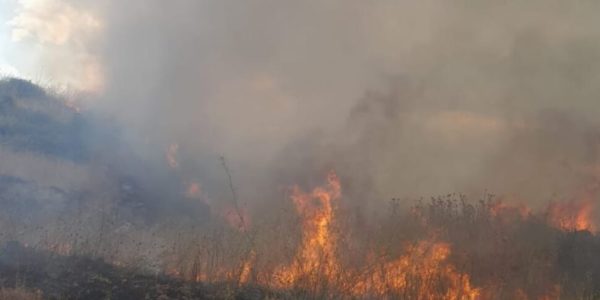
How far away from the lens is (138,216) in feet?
69.6

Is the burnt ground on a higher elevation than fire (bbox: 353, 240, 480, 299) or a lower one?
lower

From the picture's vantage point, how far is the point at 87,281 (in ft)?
32.9

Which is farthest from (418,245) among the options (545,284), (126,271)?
(126,271)

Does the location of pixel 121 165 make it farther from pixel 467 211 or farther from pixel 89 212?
pixel 467 211

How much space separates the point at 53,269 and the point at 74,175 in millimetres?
12561

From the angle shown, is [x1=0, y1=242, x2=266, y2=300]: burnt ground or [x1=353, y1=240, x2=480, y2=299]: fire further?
[x1=353, y1=240, x2=480, y2=299]: fire

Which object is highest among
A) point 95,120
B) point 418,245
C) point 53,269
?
point 95,120

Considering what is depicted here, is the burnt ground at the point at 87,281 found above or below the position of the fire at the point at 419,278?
below

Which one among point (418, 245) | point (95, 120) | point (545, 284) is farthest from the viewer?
point (95, 120)

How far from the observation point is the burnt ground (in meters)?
9.53

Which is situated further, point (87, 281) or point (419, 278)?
point (419, 278)

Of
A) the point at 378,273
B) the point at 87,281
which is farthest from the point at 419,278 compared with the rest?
the point at 87,281

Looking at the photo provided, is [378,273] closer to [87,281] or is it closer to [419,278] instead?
[419,278]

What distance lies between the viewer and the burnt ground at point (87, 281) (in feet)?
31.3
